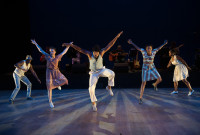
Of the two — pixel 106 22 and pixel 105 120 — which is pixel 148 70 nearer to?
pixel 105 120

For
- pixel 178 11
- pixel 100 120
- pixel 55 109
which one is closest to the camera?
pixel 100 120

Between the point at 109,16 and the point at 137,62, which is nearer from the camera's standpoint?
the point at 137,62

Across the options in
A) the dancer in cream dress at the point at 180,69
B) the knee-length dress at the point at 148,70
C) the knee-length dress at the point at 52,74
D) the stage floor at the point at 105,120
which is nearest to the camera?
the stage floor at the point at 105,120

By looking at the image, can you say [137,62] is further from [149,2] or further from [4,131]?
[4,131]

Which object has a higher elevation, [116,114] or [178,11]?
[178,11]

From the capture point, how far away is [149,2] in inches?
470

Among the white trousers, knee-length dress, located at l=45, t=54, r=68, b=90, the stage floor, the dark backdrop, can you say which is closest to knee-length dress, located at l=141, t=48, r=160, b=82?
the stage floor

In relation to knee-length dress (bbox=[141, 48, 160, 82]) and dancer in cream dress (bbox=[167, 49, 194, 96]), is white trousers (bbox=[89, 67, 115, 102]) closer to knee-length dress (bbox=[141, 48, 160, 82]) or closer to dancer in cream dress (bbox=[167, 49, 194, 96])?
knee-length dress (bbox=[141, 48, 160, 82])

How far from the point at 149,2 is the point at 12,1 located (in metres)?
9.27

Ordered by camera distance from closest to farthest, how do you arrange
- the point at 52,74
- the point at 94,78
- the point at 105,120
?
the point at 105,120, the point at 94,78, the point at 52,74

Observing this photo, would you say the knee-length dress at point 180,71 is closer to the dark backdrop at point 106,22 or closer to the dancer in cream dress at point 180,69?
the dancer in cream dress at point 180,69

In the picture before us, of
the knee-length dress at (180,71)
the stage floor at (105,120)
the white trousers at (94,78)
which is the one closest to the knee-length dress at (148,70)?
the stage floor at (105,120)

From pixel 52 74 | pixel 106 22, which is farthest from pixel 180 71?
pixel 106 22

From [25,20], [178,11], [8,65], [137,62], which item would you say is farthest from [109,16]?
[8,65]
